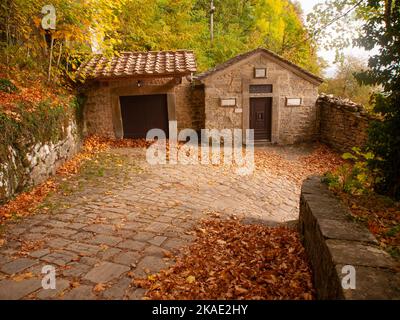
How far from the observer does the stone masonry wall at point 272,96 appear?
11.8 metres

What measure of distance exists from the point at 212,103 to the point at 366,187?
8284mm

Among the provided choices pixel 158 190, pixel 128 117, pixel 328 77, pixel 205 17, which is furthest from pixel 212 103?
pixel 328 77

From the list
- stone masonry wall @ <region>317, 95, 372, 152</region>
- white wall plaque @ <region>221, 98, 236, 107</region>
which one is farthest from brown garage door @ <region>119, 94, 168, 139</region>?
stone masonry wall @ <region>317, 95, 372, 152</region>

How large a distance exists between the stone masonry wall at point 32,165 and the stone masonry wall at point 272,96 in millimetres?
6066

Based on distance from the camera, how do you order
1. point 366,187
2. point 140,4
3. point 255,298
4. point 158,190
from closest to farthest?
1. point 255,298
2. point 366,187
3. point 158,190
4. point 140,4

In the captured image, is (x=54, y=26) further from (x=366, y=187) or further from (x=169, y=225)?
(x=366, y=187)

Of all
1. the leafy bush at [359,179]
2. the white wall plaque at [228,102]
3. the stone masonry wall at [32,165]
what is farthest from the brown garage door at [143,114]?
the leafy bush at [359,179]

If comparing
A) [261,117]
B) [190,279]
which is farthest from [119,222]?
[261,117]

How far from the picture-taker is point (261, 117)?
492 inches

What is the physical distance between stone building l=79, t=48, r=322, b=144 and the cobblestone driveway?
4038 millimetres

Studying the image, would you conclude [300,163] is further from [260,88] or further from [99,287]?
[99,287]

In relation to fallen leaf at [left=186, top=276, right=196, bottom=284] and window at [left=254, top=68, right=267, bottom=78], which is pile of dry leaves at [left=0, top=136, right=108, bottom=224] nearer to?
fallen leaf at [left=186, top=276, right=196, bottom=284]

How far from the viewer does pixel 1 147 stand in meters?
5.10

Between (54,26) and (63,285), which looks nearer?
(63,285)
